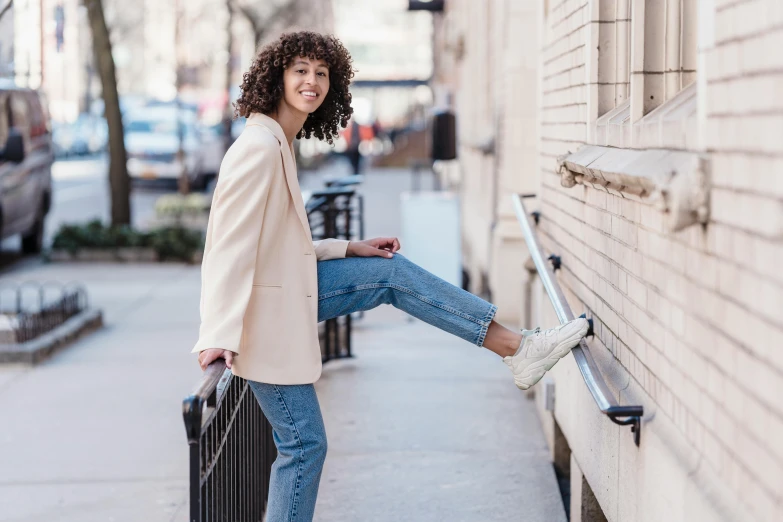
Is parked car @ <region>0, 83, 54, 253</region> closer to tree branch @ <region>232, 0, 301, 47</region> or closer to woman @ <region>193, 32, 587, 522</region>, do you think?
woman @ <region>193, 32, 587, 522</region>

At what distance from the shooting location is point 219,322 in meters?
3.71

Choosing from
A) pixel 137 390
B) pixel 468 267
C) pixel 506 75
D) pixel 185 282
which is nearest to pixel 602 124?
pixel 137 390

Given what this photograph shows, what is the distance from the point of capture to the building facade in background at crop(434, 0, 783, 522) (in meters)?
2.62

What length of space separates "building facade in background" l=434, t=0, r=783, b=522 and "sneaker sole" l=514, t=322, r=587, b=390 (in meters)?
0.16

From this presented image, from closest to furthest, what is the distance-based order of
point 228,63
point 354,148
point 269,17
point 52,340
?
1. point 52,340
2. point 228,63
3. point 354,148
4. point 269,17

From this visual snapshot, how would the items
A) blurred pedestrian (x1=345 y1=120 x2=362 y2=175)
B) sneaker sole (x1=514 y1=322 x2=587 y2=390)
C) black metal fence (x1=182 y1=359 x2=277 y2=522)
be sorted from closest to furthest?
black metal fence (x1=182 y1=359 x2=277 y2=522) < sneaker sole (x1=514 y1=322 x2=587 y2=390) < blurred pedestrian (x1=345 y1=120 x2=362 y2=175)

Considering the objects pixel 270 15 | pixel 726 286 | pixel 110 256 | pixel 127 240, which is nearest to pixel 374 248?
pixel 726 286

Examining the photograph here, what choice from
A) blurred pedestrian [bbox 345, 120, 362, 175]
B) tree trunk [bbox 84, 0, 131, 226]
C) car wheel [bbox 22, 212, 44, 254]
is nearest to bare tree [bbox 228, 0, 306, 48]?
blurred pedestrian [bbox 345, 120, 362, 175]

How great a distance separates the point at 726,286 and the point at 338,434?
416 cm

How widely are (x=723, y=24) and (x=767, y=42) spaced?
0.39 meters

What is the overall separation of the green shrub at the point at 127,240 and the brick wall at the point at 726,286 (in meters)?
12.3

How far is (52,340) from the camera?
940cm

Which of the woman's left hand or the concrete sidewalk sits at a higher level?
the woman's left hand

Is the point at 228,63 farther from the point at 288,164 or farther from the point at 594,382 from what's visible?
the point at 594,382
